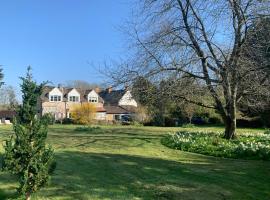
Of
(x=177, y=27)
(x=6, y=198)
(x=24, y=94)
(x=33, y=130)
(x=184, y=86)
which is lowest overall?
(x=6, y=198)

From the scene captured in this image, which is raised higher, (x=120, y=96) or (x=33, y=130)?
(x=120, y=96)

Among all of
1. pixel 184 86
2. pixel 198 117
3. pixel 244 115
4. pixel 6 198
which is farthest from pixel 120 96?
pixel 198 117

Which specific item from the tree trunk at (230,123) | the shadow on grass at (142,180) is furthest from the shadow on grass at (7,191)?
the tree trunk at (230,123)

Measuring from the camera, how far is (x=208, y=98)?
2119cm

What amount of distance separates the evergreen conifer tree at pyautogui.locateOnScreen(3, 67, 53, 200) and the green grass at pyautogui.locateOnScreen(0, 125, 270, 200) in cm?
74

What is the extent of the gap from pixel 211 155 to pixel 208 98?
6058 millimetres

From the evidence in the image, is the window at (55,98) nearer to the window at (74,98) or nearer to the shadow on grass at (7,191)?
the window at (74,98)

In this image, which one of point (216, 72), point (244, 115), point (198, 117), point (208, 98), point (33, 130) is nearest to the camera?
point (33, 130)

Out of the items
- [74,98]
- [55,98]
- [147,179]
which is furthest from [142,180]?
[74,98]

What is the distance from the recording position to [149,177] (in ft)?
34.2

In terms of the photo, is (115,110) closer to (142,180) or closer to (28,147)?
(142,180)

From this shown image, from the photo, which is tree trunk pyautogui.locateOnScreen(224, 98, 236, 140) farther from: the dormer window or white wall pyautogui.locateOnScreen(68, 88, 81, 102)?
the dormer window

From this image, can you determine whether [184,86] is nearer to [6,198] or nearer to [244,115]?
[6,198]

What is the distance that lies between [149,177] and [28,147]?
3.98 metres
